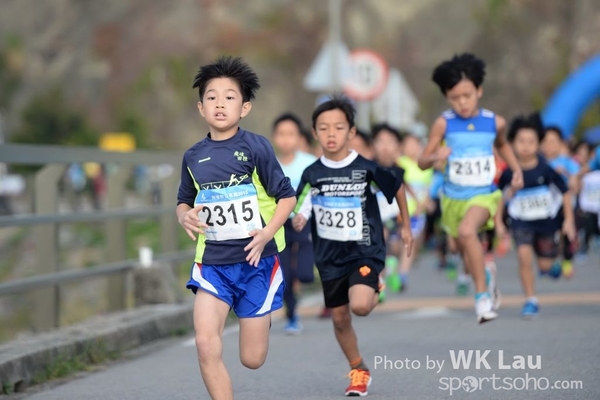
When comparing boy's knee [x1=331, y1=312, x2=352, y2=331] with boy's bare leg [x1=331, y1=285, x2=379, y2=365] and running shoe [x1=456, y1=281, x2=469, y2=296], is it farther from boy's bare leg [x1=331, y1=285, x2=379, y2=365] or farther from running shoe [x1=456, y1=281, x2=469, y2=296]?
running shoe [x1=456, y1=281, x2=469, y2=296]

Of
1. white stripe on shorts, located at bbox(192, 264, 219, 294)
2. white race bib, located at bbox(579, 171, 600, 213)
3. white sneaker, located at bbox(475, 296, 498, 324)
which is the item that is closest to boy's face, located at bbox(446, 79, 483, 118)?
white sneaker, located at bbox(475, 296, 498, 324)

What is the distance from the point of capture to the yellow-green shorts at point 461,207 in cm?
966

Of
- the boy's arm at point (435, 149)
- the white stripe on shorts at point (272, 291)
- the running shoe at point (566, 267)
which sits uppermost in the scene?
the boy's arm at point (435, 149)

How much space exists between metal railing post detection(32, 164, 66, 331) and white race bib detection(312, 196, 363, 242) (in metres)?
2.74

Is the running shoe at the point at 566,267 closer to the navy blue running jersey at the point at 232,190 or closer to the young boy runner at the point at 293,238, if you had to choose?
the young boy runner at the point at 293,238

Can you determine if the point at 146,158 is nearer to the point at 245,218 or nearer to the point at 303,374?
the point at 303,374

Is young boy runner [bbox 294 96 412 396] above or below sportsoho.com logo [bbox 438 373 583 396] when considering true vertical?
above

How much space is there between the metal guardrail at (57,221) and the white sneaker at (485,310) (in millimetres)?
2930

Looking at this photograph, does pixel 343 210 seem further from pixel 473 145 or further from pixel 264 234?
pixel 473 145

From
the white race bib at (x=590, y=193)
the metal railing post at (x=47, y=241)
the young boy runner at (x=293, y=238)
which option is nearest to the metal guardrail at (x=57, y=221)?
the metal railing post at (x=47, y=241)

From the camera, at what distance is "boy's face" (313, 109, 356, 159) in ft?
24.9

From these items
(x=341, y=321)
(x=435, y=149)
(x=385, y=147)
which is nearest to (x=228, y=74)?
(x=341, y=321)

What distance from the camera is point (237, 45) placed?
7775 cm

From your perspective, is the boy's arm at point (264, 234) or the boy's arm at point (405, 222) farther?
the boy's arm at point (405, 222)
